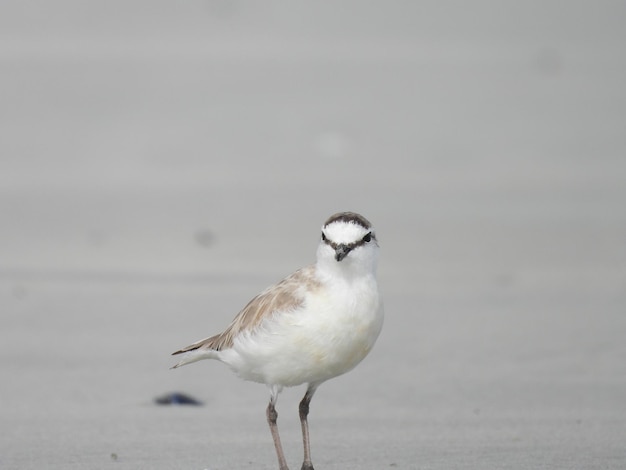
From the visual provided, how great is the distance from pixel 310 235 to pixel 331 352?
4.90 m

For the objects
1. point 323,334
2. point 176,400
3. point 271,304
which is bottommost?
point 323,334

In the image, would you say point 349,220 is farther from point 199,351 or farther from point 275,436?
point 199,351

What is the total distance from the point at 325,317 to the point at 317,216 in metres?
5.34

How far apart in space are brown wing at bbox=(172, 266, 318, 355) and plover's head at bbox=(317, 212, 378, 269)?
0.20 metres

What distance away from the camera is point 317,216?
11164mm

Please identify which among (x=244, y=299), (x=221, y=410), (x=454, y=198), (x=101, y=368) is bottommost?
(x=221, y=410)

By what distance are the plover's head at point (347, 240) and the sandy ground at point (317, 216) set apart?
1079 millimetres

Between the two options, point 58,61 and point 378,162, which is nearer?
point 378,162

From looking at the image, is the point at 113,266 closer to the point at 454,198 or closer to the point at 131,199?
the point at 131,199

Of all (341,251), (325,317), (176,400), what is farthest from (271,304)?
(176,400)

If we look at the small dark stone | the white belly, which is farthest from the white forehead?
the small dark stone

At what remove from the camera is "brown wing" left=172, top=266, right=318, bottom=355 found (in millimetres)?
6004

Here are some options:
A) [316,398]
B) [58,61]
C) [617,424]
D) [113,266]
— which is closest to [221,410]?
[316,398]

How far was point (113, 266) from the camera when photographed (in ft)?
33.4
